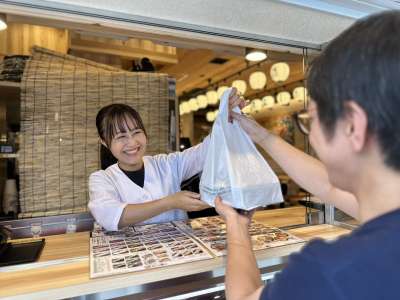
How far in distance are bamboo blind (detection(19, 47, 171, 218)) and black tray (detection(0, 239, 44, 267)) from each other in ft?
3.05

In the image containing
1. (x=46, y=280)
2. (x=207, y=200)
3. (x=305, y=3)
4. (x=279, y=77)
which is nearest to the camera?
(x=46, y=280)

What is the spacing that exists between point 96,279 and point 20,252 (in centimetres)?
35

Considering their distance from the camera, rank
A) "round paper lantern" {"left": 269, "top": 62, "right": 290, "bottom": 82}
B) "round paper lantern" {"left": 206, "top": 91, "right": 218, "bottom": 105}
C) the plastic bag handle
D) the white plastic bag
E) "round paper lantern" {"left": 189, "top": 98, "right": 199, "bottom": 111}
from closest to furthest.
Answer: the white plastic bag → the plastic bag handle → "round paper lantern" {"left": 269, "top": 62, "right": 290, "bottom": 82} → "round paper lantern" {"left": 206, "top": 91, "right": 218, "bottom": 105} → "round paper lantern" {"left": 189, "top": 98, "right": 199, "bottom": 111}

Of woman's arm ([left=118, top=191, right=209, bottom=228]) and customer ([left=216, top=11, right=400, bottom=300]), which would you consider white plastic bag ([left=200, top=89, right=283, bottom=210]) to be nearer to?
woman's arm ([left=118, top=191, right=209, bottom=228])

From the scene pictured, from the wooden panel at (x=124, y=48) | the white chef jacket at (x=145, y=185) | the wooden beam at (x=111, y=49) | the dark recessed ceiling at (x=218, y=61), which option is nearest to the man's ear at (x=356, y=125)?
the white chef jacket at (x=145, y=185)

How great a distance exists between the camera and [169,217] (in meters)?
1.25

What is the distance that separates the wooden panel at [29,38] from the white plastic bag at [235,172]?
2.22m

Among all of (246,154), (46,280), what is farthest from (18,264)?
(246,154)

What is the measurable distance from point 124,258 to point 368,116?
0.66 m

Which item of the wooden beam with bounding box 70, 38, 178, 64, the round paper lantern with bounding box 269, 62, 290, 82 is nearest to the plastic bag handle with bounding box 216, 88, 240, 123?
the wooden beam with bounding box 70, 38, 178, 64

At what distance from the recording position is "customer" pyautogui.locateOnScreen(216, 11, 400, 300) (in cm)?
38

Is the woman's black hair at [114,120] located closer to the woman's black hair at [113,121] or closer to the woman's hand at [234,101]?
the woman's black hair at [113,121]

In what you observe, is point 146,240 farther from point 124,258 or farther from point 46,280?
point 46,280

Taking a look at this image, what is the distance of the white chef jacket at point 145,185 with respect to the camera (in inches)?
40.2
